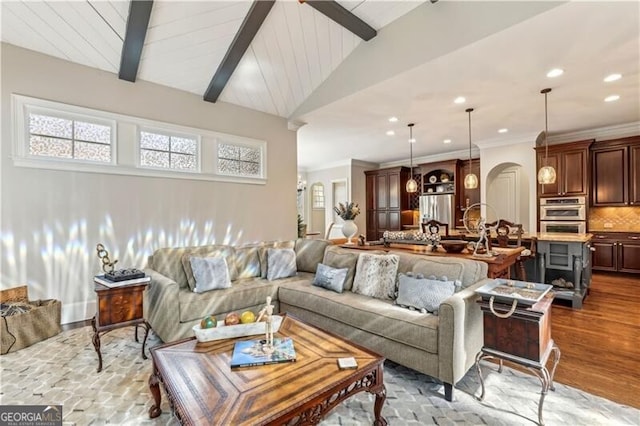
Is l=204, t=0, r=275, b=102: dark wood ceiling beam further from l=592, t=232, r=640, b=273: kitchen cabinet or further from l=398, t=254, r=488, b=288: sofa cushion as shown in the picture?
l=592, t=232, r=640, b=273: kitchen cabinet

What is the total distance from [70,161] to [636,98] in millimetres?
7637

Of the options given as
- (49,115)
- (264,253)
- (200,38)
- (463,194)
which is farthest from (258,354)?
(463,194)

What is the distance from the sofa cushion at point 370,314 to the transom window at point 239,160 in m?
2.39

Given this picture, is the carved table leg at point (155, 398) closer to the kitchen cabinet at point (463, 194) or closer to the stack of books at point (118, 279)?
the stack of books at point (118, 279)

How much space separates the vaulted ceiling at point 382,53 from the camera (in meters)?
2.77

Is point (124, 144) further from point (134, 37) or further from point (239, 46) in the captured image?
point (239, 46)

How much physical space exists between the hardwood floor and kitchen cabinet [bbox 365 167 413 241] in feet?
15.2

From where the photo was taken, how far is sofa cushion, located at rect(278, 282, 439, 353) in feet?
6.87

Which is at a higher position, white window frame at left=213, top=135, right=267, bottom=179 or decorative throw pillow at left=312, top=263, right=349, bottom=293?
white window frame at left=213, top=135, right=267, bottom=179

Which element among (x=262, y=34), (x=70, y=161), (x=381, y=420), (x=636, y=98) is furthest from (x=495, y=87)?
(x=70, y=161)

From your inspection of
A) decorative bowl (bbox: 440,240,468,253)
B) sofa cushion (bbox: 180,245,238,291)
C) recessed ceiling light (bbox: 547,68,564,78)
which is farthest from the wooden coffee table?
recessed ceiling light (bbox: 547,68,564,78)

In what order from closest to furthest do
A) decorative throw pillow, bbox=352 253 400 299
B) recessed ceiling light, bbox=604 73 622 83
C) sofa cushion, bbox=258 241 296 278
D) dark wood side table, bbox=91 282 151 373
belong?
dark wood side table, bbox=91 282 151 373
decorative throw pillow, bbox=352 253 400 299
recessed ceiling light, bbox=604 73 622 83
sofa cushion, bbox=258 241 296 278

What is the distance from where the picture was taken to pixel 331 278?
309 cm

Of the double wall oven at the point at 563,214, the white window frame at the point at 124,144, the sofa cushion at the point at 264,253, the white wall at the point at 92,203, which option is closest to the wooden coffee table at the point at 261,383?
the sofa cushion at the point at 264,253
